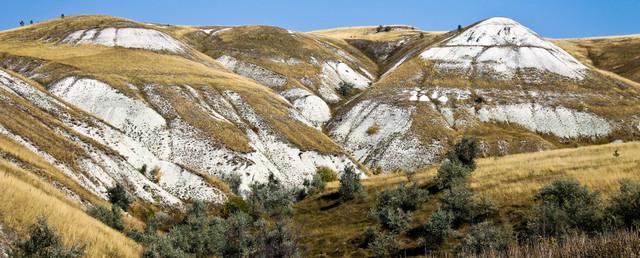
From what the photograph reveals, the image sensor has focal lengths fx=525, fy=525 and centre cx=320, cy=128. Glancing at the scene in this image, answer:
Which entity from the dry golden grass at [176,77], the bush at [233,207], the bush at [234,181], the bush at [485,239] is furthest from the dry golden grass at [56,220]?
the dry golden grass at [176,77]

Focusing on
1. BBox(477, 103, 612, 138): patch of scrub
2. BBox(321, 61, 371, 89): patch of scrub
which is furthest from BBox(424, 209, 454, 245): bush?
BBox(321, 61, 371, 89): patch of scrub

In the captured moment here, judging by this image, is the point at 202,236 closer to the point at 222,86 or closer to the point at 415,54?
the point at 222,86

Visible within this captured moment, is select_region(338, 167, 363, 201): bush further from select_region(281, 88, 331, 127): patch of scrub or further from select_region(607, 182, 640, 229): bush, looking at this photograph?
select_region(281, 88, 331, 127): patch of scrub

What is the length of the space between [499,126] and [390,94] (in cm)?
2271

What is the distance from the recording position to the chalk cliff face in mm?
58200

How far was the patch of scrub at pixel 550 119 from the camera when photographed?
96688 millimetres

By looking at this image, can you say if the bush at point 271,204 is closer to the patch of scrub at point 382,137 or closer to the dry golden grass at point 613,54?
the patch of scrub at point 382,137

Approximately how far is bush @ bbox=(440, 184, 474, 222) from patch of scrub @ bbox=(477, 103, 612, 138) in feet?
236

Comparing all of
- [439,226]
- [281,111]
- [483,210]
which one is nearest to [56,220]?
[439,226]

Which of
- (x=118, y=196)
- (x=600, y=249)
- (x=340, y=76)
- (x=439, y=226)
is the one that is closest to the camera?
(x=600, y=249)

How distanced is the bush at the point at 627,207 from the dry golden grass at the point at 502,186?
4.31 m

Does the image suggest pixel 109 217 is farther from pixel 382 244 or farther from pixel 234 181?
pixel 234 181

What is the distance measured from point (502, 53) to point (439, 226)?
4160 inches

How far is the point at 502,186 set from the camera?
3434 cm
